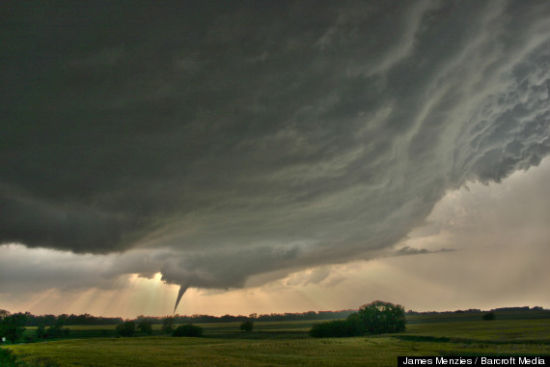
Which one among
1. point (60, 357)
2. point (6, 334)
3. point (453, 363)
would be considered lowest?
point (6, 334)

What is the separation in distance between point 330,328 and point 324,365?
117993 millimetres

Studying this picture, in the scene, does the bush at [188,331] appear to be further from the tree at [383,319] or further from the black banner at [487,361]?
the black banner at [487,361]

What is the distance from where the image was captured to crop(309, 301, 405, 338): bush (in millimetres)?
174875

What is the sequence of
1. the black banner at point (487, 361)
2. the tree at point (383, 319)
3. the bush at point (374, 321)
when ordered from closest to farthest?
the black banner at point (487, 361)
the bush at point (374, 321)
the tree at point (383, 319)

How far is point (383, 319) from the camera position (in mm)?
→ 186375

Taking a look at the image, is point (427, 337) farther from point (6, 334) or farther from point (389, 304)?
point (6, 334)

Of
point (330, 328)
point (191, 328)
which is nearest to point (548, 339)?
point (330, 328)

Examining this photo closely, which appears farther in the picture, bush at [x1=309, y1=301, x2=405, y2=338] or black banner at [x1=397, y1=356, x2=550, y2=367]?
bush at [x1=309, y1=301, x2=405, y2=338]

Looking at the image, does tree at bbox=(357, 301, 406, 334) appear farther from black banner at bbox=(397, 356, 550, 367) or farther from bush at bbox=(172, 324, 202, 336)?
black banner at bbox=(397, 356, 550, 367)

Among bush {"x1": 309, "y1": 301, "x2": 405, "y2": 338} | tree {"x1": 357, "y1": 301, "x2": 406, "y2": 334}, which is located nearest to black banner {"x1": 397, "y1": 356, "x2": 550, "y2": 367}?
bush {"x1": 309, "y1": 301, "x2": 405, "y2": 338}

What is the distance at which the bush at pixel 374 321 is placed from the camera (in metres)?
175

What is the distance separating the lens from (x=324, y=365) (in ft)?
189

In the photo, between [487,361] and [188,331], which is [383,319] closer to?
[188,331]

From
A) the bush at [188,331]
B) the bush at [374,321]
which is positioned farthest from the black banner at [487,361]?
the bush at [188,331]
